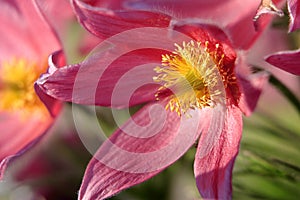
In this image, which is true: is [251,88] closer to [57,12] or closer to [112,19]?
[112,19]

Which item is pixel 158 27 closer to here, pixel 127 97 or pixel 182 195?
pixel 127 97

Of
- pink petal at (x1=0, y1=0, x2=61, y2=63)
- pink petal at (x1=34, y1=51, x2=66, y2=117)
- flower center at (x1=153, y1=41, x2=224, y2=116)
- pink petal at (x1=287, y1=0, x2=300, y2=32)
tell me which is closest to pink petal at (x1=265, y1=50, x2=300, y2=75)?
pink petal at (x1=287, y1=0, x2=300, y2=32)

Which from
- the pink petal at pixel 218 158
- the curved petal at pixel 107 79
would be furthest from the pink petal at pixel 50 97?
the pink petal at pixel 218 158

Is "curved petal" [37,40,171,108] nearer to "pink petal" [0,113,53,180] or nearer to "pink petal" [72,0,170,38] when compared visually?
"pink petal" [72,0,170,38]

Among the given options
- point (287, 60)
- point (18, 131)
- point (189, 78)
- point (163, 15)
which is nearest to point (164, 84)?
point (189, 78)

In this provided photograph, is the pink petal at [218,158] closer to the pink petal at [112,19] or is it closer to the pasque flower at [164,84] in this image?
the pasque flower at [164,84]

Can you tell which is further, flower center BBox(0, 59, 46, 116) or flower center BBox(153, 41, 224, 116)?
flower center BBox(0, 59, 46, 116)
